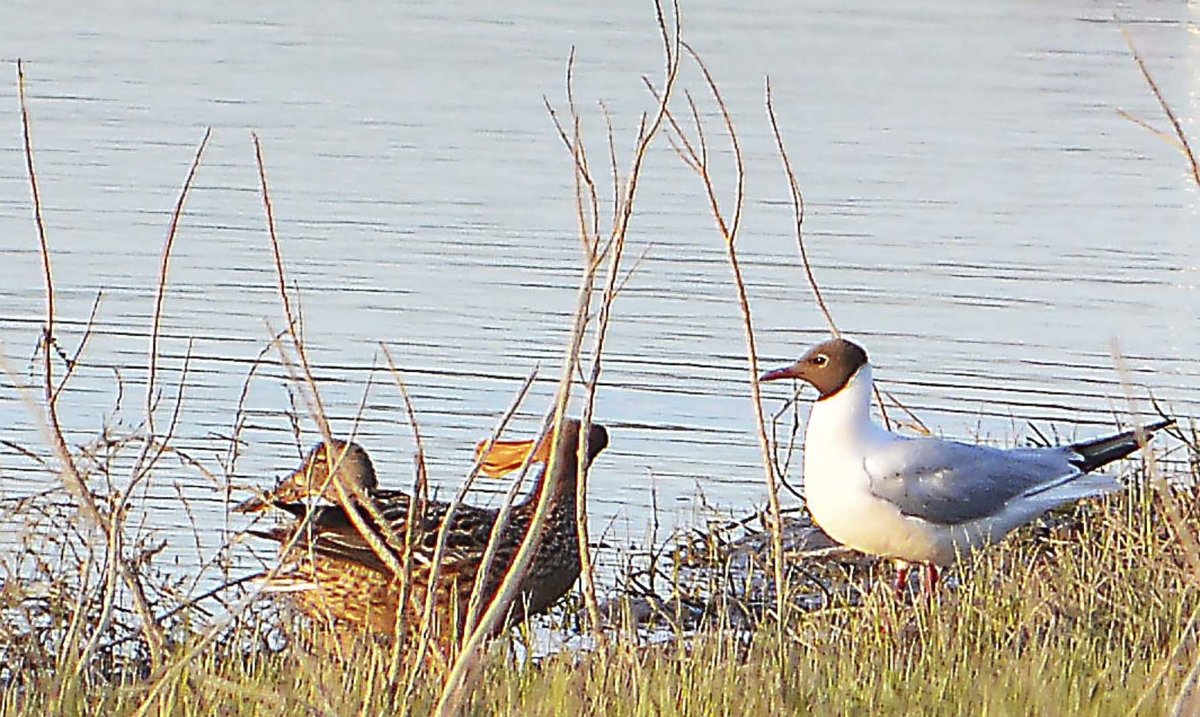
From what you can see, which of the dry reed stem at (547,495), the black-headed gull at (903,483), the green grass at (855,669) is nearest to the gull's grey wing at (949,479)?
the black-headed gull at (903,483)

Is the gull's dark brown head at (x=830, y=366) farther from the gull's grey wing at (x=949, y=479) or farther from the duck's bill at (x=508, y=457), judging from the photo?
the duck's bill at (x=508, y=457)

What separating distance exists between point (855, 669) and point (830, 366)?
92.9 inches

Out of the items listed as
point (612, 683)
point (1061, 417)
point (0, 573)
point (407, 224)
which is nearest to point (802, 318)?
point (1061, 417)

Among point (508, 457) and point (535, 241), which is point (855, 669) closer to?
point (508, 457)

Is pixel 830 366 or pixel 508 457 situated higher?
pixel 830 366

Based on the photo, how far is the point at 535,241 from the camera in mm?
14555

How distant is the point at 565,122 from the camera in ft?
63.1

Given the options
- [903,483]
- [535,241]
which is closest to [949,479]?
[903,483]

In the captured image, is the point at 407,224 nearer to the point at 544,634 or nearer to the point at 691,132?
the point at 691,132

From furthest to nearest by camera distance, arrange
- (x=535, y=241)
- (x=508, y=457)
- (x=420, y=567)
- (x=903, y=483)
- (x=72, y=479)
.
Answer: (x=535, y=241)
(x=508, y=457)
(x=903, y=483)
(x=420, y=567)
(x=72, y=479)

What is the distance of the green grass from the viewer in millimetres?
5465

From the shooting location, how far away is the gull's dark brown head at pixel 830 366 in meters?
8.27

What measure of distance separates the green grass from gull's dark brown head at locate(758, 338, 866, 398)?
2.86 ft

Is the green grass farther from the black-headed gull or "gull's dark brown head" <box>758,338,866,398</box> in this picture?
"gull's dark brown head" <box>758,338,866,398</box>
